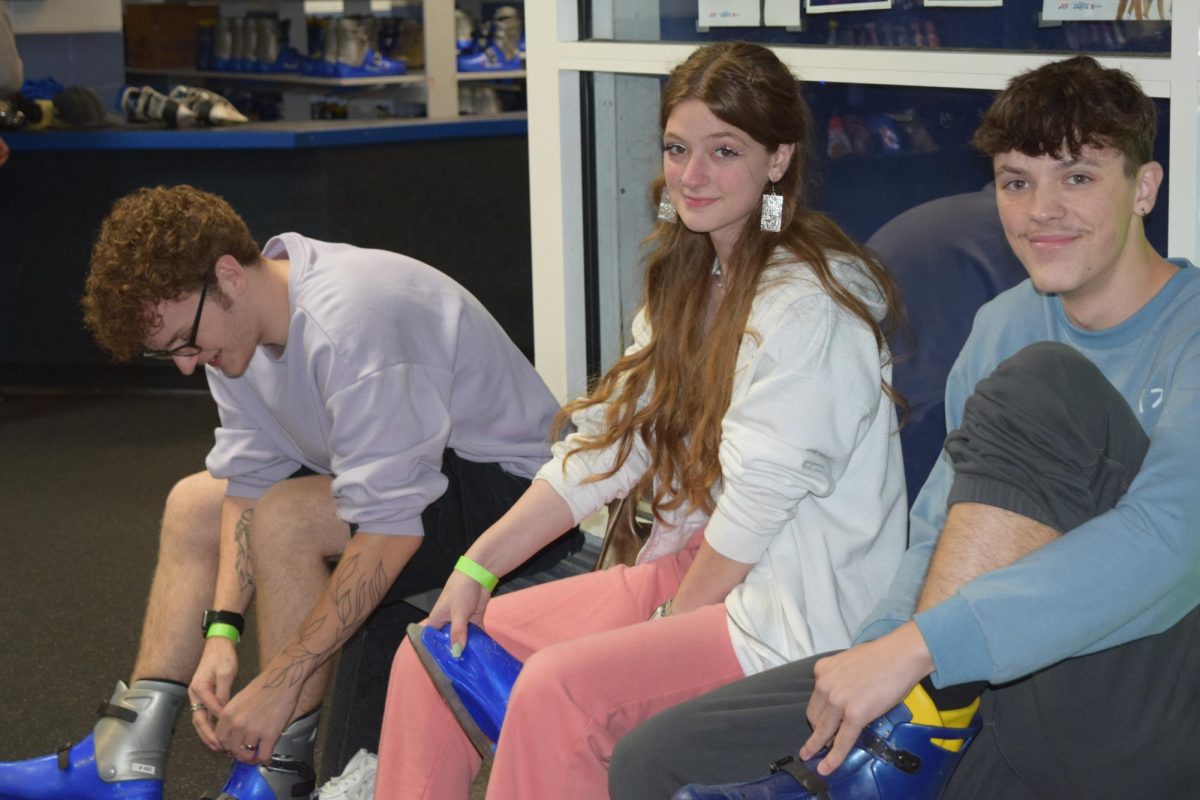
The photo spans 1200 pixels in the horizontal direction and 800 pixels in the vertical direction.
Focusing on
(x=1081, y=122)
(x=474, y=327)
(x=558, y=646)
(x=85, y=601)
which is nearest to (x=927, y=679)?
(x=558, y=646)

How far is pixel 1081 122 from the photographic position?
58.5 inches

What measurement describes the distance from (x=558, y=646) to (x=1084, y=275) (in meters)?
0.69

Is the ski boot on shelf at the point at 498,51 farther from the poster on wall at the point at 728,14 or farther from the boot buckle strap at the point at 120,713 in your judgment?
the boot buckle strap at the point at 120,713

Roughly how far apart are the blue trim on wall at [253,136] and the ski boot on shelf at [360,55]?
1.62 metres

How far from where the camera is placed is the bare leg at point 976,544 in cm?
138

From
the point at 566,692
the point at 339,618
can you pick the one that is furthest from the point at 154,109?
the point at 566,692

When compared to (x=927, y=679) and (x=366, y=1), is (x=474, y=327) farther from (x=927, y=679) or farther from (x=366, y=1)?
(x=366, y=1)

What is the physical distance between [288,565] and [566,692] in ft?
2.13

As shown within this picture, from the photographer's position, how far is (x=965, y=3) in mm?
2174

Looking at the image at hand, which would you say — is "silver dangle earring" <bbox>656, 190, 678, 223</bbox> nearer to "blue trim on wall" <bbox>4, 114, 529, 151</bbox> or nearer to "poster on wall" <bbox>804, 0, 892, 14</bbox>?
"poster on wall" <bbox>804, 0, 892, 14</bbox>

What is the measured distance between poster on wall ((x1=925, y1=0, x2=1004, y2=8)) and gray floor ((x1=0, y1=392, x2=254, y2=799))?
163cm

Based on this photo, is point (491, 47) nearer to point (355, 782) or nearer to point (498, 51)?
point (498, 51)

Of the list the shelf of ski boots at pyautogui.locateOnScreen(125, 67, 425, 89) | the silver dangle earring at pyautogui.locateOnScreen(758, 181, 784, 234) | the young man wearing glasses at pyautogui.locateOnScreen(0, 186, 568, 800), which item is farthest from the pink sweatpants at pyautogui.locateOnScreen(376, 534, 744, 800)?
the shelf of ski boots at pyautogui.locateOnScreen(125, 67, 425, 89)

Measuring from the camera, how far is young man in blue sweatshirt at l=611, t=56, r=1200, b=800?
4.32 ft
